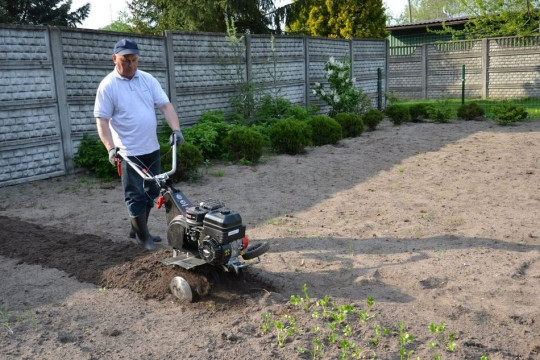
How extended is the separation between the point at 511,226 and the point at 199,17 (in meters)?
17.1

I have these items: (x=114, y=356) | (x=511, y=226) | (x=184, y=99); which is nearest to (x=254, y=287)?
(x=114, y=356)

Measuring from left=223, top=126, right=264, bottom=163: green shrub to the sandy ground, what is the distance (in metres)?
1.15

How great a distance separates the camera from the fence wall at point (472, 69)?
66.1 feet

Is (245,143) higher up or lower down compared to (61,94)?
lower down

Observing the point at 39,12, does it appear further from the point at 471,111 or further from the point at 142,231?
the point at 142,231

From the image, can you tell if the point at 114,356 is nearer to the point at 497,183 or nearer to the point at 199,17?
the point at 497,183

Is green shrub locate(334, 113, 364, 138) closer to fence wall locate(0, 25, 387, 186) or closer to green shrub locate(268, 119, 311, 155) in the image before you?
green shrub locate(268, 119, 311, 155)

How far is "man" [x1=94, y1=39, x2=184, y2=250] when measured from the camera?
200 inches

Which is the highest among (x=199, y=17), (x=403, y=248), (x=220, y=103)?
(x=199, y=17)

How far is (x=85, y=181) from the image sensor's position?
28.3 feet

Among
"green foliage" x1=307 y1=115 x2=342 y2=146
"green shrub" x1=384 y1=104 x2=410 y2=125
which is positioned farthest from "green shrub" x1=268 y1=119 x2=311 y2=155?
"green shrub" x1=384 y1=104 x2=410 y2=125

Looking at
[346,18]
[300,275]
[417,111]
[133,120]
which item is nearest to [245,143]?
[133,120]

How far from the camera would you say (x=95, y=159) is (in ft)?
29.0

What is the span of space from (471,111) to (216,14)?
10449 mm
